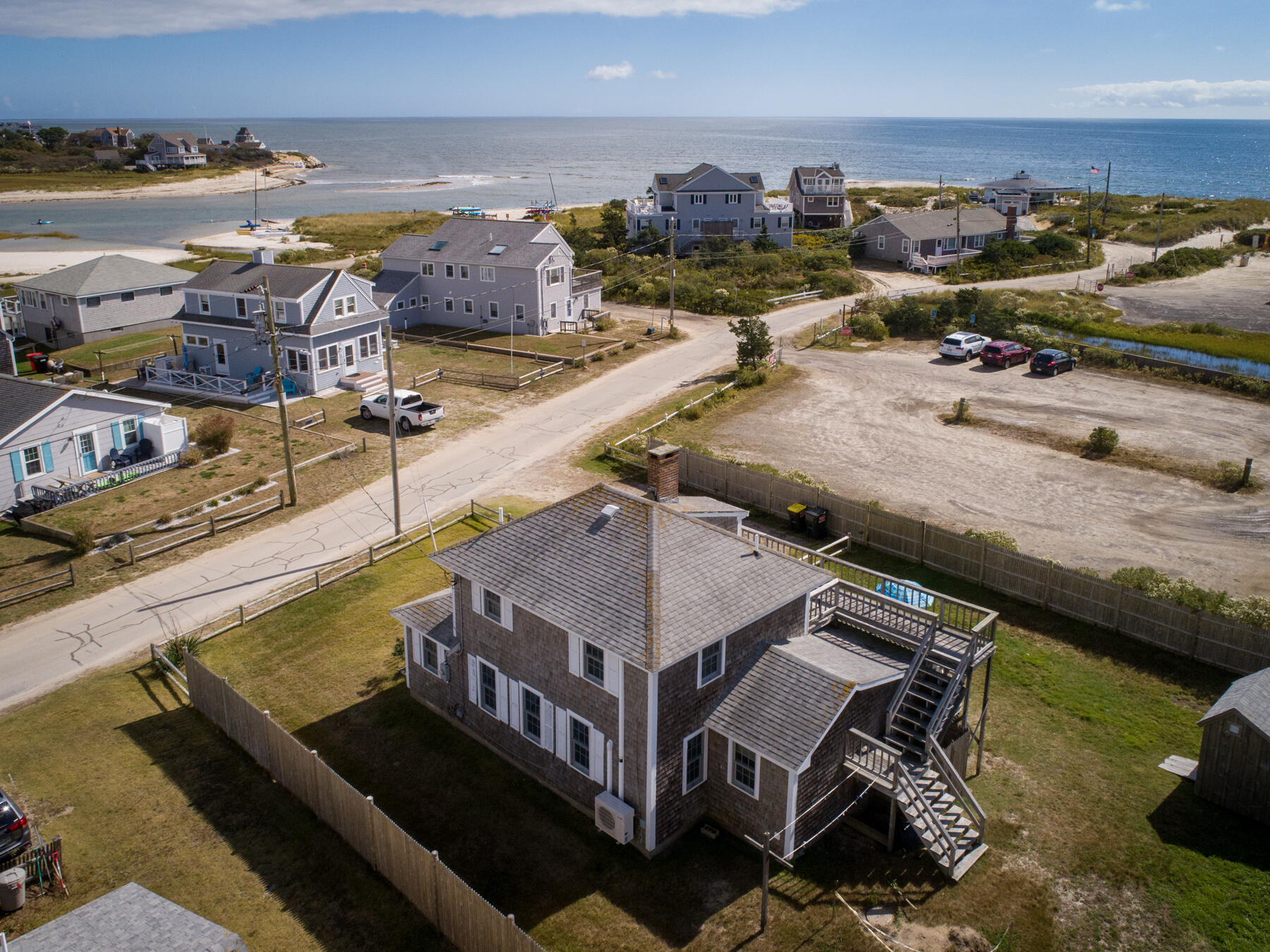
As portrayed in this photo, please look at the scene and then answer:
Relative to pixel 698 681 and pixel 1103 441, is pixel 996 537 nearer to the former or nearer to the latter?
pixel 1103 441

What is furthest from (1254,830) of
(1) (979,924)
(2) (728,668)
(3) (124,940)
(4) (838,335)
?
(4) (838,335)

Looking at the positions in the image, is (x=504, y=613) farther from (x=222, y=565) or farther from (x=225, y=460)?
(x=225, y=460)

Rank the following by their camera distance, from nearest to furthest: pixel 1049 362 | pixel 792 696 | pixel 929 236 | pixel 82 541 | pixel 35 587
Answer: pixel 792 696 → pixel 35 587 → pixel 82 541 → pixel 1049 362 → pixel 929 236

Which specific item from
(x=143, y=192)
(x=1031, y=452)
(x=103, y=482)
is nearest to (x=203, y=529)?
(x=103, y=482)

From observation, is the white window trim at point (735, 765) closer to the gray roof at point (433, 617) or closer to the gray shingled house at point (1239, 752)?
the gray roof at point (433, 617)

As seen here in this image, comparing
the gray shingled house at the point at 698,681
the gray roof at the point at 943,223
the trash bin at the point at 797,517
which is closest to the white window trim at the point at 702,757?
the gray shingled house at the point at 698,681

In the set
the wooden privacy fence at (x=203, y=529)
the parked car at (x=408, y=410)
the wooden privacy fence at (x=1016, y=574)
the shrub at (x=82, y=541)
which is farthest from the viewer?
the parked car at (x=408, y=410)
